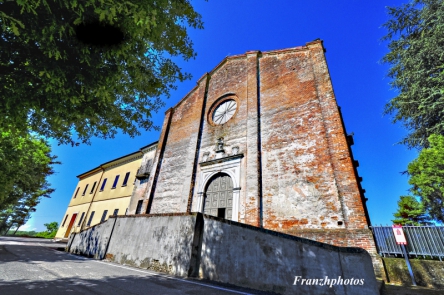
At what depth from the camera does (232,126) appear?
39.0ft

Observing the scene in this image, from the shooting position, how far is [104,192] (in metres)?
19.9

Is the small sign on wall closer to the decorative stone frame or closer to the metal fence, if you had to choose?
the metal fence

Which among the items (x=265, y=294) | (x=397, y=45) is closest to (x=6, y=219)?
(x=265, y=294)

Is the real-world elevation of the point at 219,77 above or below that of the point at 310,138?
above

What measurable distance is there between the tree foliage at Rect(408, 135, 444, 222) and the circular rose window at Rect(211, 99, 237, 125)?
29.5ft

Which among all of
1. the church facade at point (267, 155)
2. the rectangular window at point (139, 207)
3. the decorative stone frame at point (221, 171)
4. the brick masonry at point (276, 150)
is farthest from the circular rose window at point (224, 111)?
the rectangular window at point (139, 207)

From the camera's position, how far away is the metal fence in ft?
19.4

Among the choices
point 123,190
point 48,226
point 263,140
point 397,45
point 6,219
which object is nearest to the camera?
point 263,140

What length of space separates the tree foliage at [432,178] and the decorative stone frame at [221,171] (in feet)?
23.6

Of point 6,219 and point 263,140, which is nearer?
point 263,140

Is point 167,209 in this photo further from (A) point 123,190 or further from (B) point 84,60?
(B) point 84,60

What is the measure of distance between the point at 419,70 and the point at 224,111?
10.1m

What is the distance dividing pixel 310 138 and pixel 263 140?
2270mm

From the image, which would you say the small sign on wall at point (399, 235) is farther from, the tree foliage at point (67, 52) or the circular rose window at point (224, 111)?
the circular rose window at point (224, 111)
